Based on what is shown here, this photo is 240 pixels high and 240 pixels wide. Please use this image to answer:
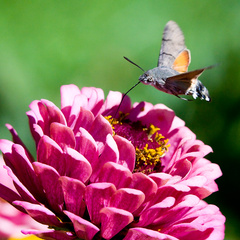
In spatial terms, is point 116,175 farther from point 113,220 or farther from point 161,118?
point 161,118

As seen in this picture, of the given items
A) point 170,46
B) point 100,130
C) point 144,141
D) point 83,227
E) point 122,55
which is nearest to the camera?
point 83,227

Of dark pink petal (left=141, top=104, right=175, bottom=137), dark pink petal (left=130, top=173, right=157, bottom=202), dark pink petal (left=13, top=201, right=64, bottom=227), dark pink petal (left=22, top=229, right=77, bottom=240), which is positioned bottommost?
dark pink petal (left=22, top=229, right=77, bottom=240)

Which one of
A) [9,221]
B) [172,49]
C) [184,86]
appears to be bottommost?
[9,221]

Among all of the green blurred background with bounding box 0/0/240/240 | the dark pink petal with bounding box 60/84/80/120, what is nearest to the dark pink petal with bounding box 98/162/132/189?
the dark pink petal with bounding box 60/84/80/120

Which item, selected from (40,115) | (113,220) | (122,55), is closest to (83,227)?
(113,220)

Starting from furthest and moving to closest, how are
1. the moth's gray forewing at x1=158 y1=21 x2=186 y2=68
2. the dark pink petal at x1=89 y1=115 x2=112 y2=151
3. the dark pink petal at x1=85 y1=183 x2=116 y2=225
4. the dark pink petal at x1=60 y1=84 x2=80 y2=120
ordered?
the moth's gray forewing at x1=158 y1=21 x2=186 y2=68 → the dark pink petal at x1=60 y1=84 x2=80 y2=120 → the dark pink petal at x1=89 y1=115 x2=112 y2=151 → the dark pink petal at x1=85 y1=183 x2=116 y2=225

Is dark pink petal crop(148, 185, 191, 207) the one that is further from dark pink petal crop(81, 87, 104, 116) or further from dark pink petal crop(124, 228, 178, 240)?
dark pink petal crop(81, 87, 104, 116)

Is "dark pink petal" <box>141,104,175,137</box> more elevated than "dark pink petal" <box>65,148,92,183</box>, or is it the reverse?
"dark pink petal" <box>141,104,175,137</box>

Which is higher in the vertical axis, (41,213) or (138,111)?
(138,111)
